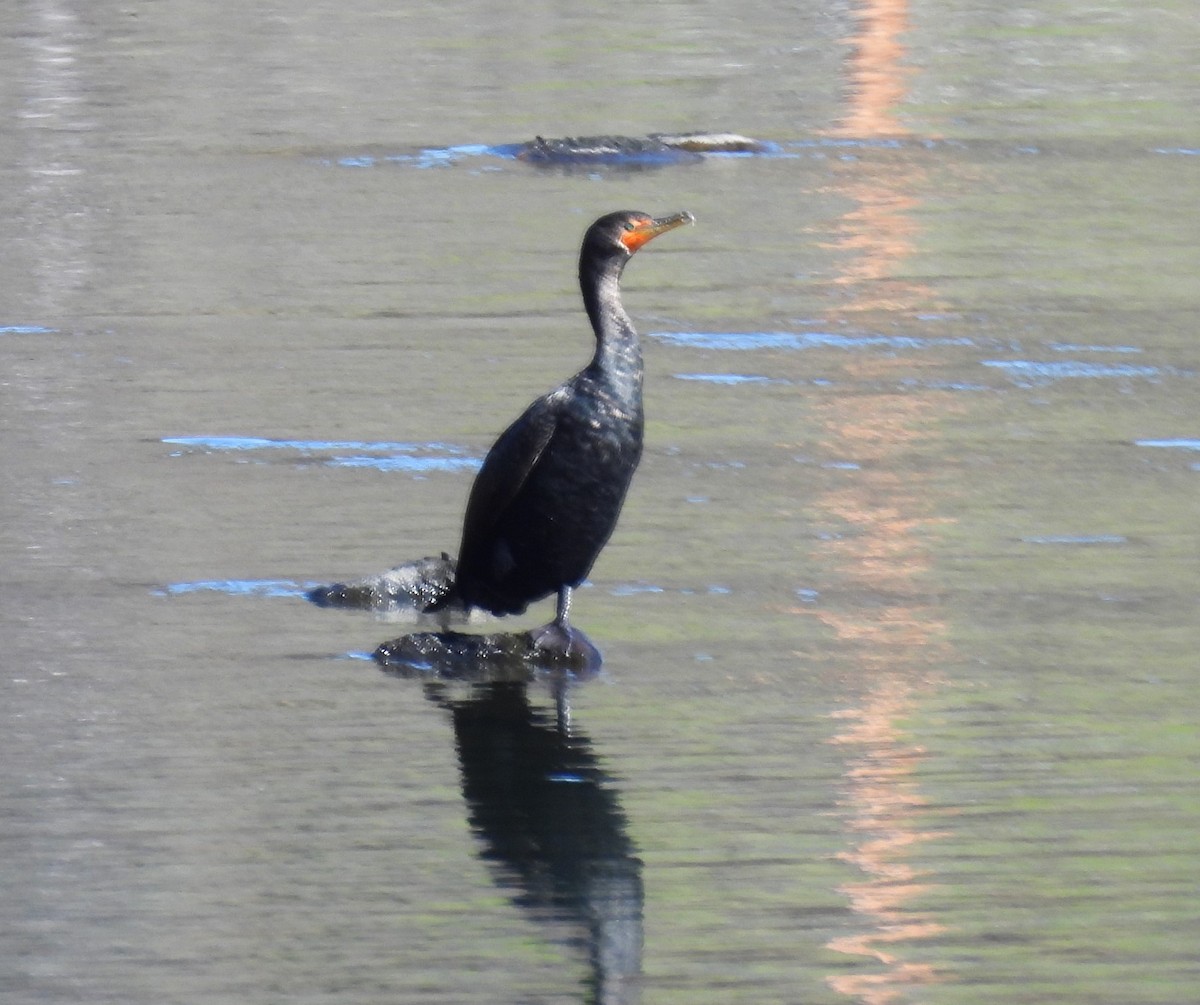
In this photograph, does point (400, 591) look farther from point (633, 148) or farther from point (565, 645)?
point (633, 148)

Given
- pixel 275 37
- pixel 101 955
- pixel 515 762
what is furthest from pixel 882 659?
pixel 275 37

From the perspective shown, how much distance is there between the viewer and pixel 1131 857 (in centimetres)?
543

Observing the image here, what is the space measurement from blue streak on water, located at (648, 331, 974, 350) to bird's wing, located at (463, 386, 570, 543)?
11.9 feet

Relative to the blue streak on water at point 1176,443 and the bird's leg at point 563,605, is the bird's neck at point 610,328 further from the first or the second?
the blue streak on water at point 1176,443

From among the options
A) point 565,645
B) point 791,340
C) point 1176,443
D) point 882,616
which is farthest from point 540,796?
point 791,340

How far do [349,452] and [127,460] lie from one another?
702mm

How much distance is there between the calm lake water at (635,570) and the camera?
5.14 meters

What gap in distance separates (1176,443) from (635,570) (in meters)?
2.25

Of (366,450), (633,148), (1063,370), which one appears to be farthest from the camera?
(633,148)

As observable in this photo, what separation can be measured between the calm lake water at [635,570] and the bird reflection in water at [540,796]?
0.05 feet

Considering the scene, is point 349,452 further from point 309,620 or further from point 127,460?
point 309,620

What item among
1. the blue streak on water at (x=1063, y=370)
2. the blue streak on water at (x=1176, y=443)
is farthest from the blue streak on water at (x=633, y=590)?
the blue streak on water at (x=1063, y=370)

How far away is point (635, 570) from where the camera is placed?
7504 millimetres

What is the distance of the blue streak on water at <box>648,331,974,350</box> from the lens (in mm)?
10336
